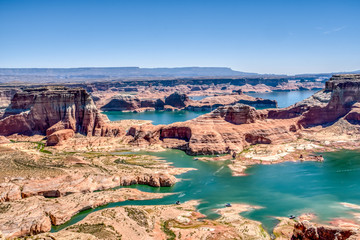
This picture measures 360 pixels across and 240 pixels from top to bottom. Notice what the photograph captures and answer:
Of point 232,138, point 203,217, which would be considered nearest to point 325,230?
point 203,217

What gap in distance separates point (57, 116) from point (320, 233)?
95.7 metres

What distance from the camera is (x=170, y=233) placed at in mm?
47031

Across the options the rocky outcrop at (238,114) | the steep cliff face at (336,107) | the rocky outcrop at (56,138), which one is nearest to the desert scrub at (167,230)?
the rocky outcrop at (238,114)

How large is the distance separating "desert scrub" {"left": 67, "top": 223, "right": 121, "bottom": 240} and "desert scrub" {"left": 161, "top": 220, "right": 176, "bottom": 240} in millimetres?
7465

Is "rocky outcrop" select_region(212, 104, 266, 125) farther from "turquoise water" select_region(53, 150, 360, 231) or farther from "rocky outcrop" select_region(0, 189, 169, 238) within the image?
"rocky outcrop" select_region(0, 189, 169, 238)

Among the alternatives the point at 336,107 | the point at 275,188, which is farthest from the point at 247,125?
the point at 336,107

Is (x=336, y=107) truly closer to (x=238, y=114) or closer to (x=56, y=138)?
(x=238, y=114)

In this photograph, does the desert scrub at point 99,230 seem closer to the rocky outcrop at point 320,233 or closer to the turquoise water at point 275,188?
the turquoise water at point 275,188

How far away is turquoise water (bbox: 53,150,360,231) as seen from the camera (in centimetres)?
5510

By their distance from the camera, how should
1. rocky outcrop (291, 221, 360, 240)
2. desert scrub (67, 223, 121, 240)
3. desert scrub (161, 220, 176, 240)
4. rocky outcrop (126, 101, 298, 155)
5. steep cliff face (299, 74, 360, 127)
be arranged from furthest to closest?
steep cliff face (299, 74, 360, 127)
rocky outcrop (126, 101, 298, 155)
desert scrub (161, 220, 176, 240)
desert scrub (67, 223, 121, 240)
rocky outcrop (291, 221, 360, 240)

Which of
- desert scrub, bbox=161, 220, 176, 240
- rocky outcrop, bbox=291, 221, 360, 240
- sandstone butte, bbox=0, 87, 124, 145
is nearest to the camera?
rocky outcrop, bbox=291, 221, 360, 240

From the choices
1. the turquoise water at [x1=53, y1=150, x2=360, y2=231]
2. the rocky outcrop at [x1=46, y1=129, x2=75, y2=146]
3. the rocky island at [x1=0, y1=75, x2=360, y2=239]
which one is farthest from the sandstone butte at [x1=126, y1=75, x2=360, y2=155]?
the rocky outcrop at [x1=46, y1=129, x2=75, y2=146]

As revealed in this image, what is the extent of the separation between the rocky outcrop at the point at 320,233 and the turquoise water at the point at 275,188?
6997 millimetres

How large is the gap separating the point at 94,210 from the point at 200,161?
121ft
